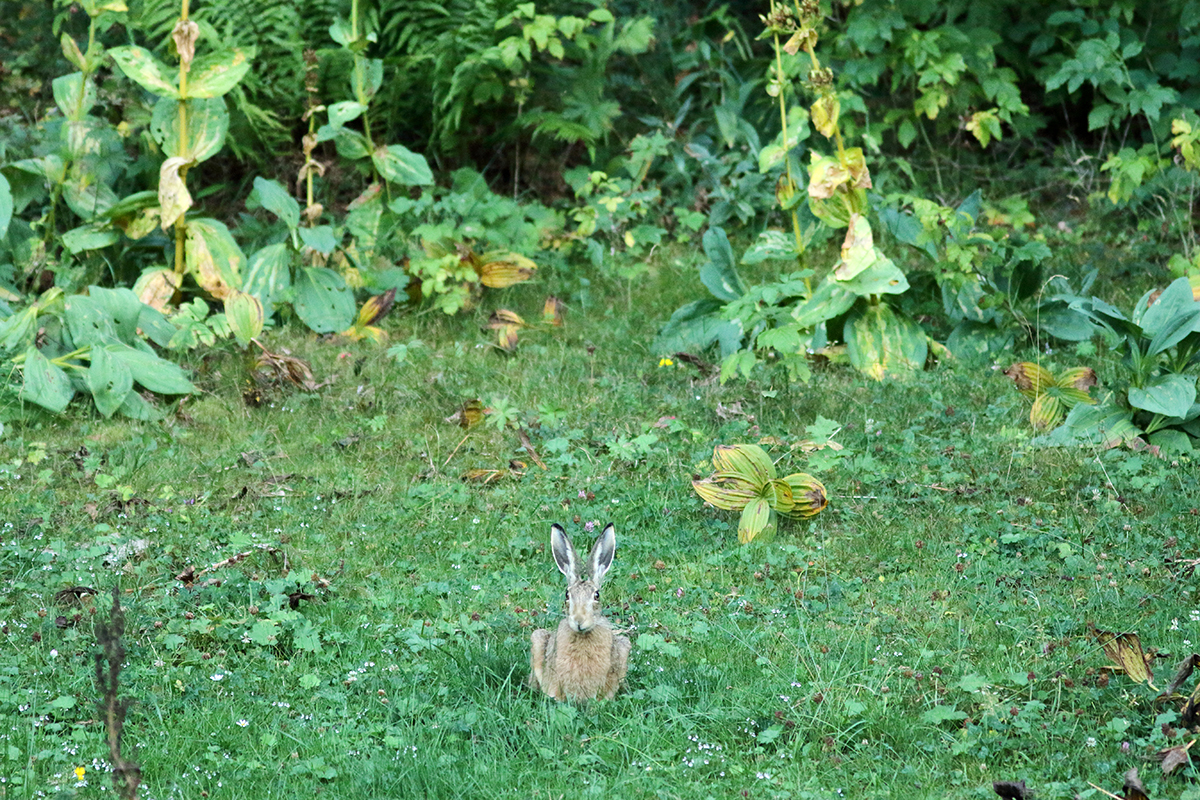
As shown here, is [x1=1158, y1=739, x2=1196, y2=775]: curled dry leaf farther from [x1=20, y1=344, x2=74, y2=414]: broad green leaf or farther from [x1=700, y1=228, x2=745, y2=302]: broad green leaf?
[x1=20, y1=344, x2=74, y2=414]: broad green leaf

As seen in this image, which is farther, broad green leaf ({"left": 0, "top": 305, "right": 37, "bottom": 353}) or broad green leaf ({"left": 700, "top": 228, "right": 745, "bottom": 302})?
broad green leaf ({"left": 700, "top": 228, "right": 745, "bottom": 302})

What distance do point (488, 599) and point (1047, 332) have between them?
3.83 meters

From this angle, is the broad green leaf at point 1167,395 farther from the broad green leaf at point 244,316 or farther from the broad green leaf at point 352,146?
the broad green leaf at point 352,146

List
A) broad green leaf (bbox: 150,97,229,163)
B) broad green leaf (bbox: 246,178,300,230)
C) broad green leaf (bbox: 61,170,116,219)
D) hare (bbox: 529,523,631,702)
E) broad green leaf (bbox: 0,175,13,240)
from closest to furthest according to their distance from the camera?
hare (bbox: 529,523,631,702) < broad green leaf (bbox: 0,175,13,240) < broad green leaf (bbox: 150,97,229,163) < broad green leaf (bbox: 246,178,300,230) < broad green leaf (bbox: 61,170,116,219)

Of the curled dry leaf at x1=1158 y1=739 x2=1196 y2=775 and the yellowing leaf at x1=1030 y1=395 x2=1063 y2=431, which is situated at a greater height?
the curled dry leaf at x1=1158 y1=739 x2=1196 y2=775

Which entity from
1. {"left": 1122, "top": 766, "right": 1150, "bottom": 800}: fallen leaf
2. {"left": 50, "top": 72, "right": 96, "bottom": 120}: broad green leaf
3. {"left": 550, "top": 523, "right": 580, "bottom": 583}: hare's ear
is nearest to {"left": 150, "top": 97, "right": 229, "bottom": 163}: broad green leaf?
{"left": 50, "top": 72, "right": 96, "bottom": 120}: broad green leaf

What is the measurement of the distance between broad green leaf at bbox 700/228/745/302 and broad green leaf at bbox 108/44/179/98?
3.11 meters

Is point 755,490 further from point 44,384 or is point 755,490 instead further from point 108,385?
point 44,384

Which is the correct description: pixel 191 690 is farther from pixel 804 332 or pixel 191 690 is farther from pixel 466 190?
pixel 466 190

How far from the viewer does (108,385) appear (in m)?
6.58

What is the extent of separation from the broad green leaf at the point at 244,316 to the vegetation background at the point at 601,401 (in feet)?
0.12

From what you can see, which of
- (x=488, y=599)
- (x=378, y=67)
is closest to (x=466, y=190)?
(x=378, y=67)

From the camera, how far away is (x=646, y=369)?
7.12 metres

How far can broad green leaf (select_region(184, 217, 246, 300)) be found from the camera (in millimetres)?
7570
